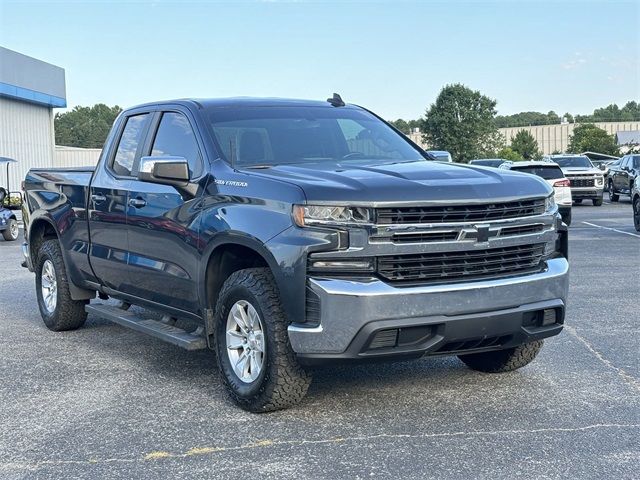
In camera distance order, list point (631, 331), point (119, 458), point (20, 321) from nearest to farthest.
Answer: point (119, 458)
point (631, 331)
point (20, 321)

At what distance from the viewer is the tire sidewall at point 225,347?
5273mm

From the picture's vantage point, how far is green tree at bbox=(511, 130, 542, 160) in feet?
411

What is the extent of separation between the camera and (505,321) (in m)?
5.28

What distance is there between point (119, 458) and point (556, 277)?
2.81 m

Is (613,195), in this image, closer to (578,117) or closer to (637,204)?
(637,204)

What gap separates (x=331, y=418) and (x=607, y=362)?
248 centimetres

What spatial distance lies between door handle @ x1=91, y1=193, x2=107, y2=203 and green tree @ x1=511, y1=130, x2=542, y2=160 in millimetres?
119714

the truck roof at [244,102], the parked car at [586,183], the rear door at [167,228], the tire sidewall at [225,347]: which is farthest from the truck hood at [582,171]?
the tire sidewall at [225,347]

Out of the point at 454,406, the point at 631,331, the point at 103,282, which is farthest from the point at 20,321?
the point at 631,331

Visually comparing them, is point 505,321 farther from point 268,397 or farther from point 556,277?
point 268,397

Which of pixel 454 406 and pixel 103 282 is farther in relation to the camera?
pixel 103 282

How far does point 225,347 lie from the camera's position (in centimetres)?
573

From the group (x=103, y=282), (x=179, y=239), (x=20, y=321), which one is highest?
(x=179, y=239)

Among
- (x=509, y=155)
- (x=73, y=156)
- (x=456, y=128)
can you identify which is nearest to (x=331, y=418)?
(x=73, y=156)
